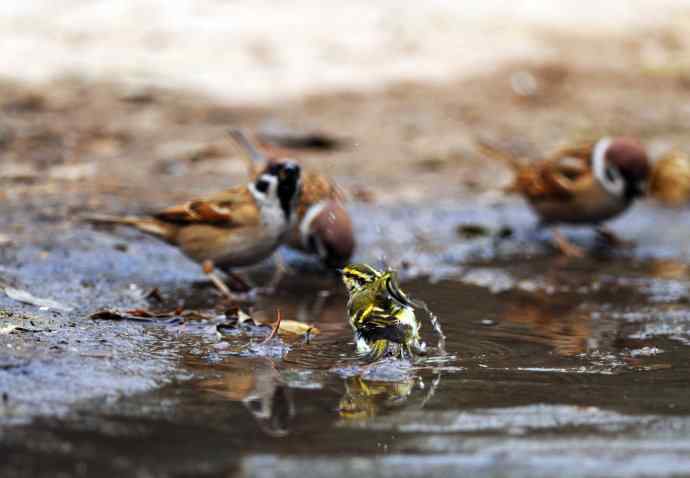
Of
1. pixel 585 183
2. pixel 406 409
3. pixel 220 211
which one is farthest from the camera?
pixel 585 183

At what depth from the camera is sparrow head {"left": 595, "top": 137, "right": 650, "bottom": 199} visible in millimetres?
8812

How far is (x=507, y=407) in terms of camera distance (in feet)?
13.7

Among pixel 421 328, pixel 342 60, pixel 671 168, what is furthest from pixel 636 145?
pixel 342 60

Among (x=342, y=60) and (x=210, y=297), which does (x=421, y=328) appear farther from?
(x=342, y=60)

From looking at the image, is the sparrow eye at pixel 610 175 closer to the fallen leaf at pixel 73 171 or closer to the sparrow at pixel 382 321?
the sparrow at pixel 382 321

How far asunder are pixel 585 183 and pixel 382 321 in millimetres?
4498

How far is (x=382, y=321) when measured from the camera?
499 cm

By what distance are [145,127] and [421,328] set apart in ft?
20.7

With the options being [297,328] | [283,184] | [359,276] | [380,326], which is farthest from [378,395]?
[283,184]

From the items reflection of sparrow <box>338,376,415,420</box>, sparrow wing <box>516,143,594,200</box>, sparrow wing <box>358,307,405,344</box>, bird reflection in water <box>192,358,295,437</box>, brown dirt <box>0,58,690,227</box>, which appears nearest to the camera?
bird reflection in water <box>192,358,295,437</box>

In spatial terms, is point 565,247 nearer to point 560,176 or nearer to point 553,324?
point 560,176

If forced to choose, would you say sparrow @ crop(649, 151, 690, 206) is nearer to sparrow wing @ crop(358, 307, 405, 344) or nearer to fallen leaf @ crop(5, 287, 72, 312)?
sparrow wing @ crop(358, 307, 405, 344)

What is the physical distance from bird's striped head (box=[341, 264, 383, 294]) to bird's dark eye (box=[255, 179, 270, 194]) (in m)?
1.87

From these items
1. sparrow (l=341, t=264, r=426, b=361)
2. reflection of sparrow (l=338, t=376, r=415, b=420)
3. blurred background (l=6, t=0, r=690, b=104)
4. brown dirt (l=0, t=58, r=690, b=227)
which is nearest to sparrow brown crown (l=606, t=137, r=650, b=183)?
brown dirt (l=0, t=58, r=690, b=227)
